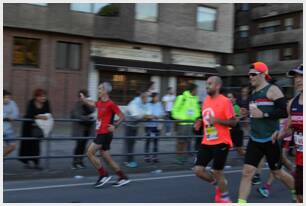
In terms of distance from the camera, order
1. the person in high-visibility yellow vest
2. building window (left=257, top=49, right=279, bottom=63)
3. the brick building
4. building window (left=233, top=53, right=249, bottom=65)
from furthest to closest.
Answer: building window (left=233, top=53, right=249, bottom=65) → building window (left=257, top=49, right=279, bottom=63) → the brick building → the person in high-visibility yellow vest

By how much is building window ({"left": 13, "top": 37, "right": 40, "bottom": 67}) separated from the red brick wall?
Answer: 0.69 feet

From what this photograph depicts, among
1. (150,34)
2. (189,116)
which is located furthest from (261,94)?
(150,34)

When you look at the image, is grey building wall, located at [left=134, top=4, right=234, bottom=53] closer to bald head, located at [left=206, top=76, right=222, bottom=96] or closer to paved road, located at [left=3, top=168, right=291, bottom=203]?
paved road, located at [left=3, top=168, right=291, bottom=203]

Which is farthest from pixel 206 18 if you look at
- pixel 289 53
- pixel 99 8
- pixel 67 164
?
pixel 67 164

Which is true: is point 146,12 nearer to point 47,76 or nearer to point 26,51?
point 47,76

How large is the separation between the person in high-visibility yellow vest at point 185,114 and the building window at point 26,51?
12078 mm

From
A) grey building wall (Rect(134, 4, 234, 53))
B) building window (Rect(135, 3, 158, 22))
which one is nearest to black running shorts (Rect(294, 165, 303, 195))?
grey building wall (Rect(134, 4, 234, 53))

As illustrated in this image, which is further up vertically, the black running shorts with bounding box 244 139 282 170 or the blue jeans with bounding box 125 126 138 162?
the black running shorts with bounding box 244 139 282 170

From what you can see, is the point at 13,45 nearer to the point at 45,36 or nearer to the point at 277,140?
the point at 45,36

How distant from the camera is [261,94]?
5879mm

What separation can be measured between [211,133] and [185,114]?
4.72 m

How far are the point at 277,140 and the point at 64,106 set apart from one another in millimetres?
17525

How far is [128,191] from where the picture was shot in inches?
293

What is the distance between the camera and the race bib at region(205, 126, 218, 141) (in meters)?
6.20
